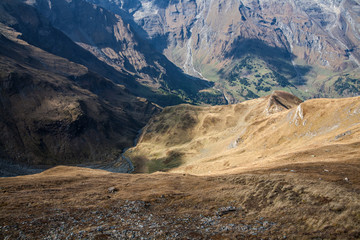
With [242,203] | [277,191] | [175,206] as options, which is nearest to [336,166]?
[277,191]

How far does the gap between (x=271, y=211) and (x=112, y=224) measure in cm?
1705

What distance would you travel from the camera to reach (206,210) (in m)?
28.5

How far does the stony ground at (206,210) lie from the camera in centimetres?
2155

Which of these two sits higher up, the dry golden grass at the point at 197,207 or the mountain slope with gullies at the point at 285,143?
the dry golden grass at the point at 197,207

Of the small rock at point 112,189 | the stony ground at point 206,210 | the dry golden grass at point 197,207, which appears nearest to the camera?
the stony ground at point 206,210

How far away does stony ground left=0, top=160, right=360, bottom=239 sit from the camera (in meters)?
21.5

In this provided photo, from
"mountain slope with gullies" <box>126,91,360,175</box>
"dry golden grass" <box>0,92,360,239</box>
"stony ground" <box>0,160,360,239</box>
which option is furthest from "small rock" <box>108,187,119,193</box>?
"mountain slope with gullies" <box>126,91,360,175</box>

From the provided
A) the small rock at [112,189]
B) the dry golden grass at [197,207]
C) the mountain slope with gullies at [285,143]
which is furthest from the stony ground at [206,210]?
the mountain slope with gullies at [285,143]

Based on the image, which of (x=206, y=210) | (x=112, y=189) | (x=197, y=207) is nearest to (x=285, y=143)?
(x=112, y=189)

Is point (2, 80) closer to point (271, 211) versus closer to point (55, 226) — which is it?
point (55, 226)

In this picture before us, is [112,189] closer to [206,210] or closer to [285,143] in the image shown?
[206,210]

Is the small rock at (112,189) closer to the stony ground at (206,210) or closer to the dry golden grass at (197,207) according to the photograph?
the stony ground at (206,210)

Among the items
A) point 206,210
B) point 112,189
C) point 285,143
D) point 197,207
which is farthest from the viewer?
point 285,143

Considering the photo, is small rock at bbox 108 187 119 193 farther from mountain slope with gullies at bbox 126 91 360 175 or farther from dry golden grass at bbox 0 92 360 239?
mountain slope with gullies at bbox 126 91 360 175
